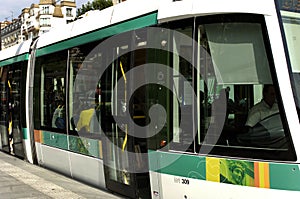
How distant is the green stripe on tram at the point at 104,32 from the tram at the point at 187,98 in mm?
18

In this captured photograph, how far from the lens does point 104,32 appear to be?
632cm

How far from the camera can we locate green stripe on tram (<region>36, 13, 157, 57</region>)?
531cm

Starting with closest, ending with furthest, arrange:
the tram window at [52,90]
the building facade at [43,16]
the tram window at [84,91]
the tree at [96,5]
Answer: the tram window at [84,91] → the tram window at [52,90] → the tree at [96,5] → the building facade at [43,16]

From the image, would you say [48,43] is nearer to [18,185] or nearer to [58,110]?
[58,110]

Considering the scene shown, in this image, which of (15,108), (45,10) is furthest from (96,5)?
(45,10)

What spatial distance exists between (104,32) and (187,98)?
223 cm

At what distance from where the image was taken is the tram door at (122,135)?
5465 millimetres

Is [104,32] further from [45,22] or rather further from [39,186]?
[45,22]

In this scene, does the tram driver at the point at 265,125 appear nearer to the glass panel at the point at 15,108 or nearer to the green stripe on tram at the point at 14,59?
the green stripe on tram at the point at 14,59

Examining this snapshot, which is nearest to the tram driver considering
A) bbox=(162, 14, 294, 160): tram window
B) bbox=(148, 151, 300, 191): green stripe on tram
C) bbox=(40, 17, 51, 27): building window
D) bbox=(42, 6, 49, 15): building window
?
bbox=(162, 14, 294, 160): tram window

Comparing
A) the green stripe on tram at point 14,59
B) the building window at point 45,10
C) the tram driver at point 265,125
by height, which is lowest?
the tram driver at point 265,125

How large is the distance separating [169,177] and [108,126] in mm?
1606

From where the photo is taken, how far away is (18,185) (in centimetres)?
707

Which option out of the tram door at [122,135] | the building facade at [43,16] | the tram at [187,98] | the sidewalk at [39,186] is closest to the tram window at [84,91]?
the tram at [187,98]
